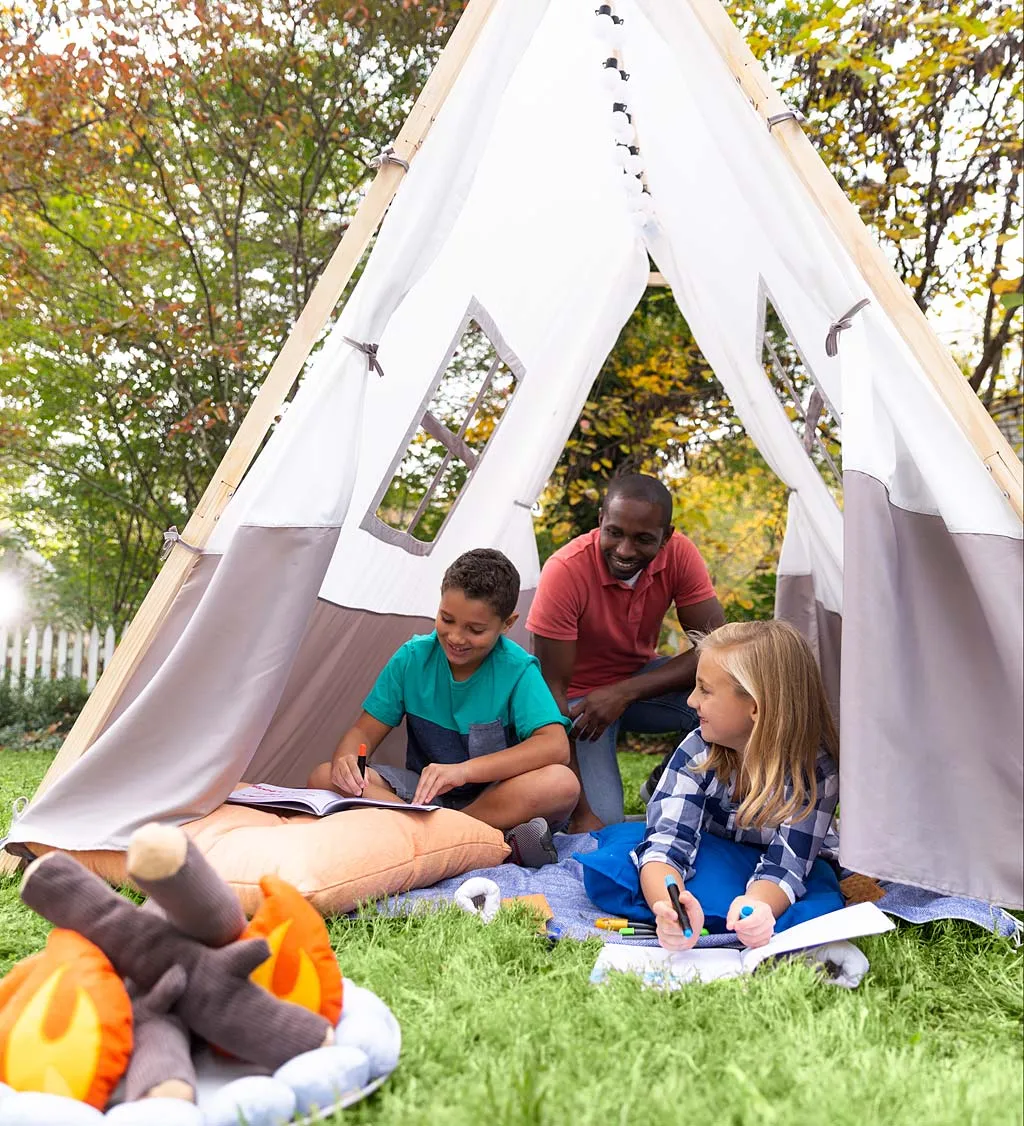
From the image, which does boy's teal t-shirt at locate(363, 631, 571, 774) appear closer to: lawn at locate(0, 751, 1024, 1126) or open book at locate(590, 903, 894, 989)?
lawn at locate(0, 751, 1024, 1126)

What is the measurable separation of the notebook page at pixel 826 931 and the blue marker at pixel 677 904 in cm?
16

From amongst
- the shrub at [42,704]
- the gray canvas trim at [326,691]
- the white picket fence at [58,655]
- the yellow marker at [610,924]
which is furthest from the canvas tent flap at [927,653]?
the white picket fence at [58,655]

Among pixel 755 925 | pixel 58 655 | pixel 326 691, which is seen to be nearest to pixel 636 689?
pixel 326 691

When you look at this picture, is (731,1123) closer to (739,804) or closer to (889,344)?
(739,804)

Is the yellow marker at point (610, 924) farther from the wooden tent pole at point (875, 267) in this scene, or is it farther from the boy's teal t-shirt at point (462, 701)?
the wooden tent pole at point (875, 267)

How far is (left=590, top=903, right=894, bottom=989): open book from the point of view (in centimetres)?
192

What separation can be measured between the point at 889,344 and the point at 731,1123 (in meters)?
1.59

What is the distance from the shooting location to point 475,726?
3.11 m

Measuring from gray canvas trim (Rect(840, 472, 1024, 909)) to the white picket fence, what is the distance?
6.05 meters

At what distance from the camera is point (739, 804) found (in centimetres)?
244

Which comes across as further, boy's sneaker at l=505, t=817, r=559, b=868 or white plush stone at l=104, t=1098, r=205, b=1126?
boy's sneaker at l=505, t=817, r=559, b=868

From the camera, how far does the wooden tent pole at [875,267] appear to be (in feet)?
7.23

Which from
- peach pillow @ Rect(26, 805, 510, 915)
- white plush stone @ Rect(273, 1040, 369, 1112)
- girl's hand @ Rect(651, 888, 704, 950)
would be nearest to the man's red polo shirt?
peach pillow @ Rect(26, 805, 510, 915)

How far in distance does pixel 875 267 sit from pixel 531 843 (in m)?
1.64
